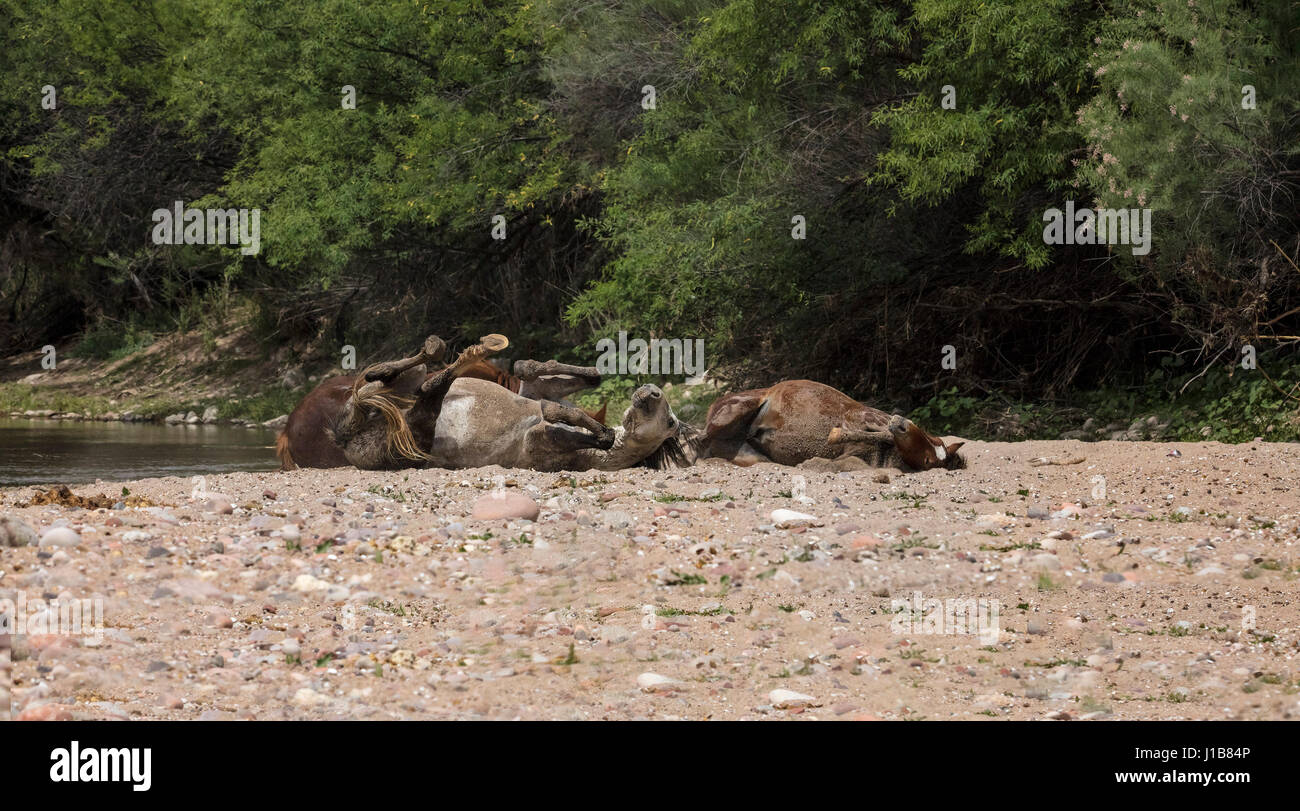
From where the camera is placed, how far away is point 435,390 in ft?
32.8

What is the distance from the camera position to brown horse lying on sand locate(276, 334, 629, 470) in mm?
10016

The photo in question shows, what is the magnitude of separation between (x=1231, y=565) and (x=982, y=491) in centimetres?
247

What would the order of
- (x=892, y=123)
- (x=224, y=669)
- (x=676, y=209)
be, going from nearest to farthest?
1. (x=224, y=669)
2. (x=892, y=123)
3. (x=676, y=209)

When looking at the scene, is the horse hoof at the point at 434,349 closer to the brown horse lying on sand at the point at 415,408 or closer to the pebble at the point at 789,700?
the brown horse lying on sand at the point at 415,408

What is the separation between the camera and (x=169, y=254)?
3030 centimetres

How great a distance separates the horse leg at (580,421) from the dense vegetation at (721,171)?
552 cm

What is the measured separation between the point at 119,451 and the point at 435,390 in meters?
7.33

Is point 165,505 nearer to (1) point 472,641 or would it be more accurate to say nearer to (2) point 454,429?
(2) point 454,429

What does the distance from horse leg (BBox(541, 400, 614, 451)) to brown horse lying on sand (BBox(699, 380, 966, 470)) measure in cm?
85

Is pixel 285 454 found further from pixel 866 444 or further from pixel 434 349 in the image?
pixel 866 444

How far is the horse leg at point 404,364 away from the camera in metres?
9.80

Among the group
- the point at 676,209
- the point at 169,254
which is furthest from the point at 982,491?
the point at 169,254

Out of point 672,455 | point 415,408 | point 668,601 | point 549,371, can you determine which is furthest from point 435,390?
point 668,601

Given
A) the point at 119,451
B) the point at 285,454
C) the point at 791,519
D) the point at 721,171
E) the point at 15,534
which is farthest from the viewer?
the point at 721,171
